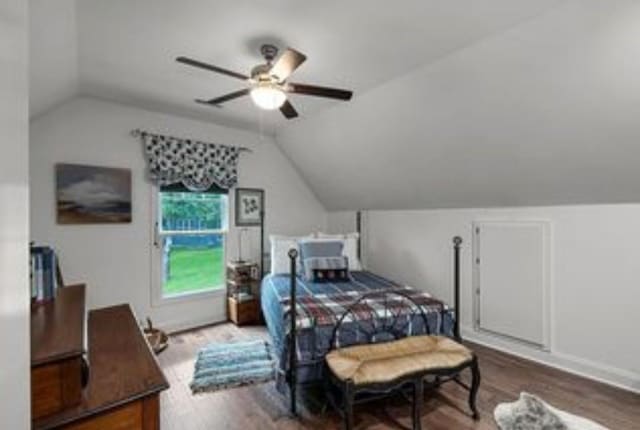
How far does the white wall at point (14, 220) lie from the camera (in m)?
0.80

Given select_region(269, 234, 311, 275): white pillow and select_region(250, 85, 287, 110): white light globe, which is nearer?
select_region(250, 85, 287, 110): white light globe

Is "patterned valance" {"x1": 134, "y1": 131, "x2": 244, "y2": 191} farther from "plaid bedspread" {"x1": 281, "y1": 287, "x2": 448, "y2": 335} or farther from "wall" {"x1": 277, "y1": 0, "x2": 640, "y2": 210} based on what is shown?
"plaid bedspread" {"x1": 281, "y1": 287, "x2": 448, "y2": 335}

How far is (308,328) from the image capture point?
7.56ft

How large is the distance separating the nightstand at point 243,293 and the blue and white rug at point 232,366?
1.99 ft

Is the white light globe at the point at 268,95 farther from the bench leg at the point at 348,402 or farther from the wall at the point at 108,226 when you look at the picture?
the wall at the point at 108,226

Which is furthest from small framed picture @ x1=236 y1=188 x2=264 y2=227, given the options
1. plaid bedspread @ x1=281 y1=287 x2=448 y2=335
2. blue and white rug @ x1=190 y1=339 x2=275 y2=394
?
plaid bedspread @ x1=281 y1=287 x2=448 y2=335

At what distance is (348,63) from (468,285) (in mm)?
2588

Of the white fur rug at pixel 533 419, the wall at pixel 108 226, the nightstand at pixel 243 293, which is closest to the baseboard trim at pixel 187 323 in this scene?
the wall at pixel 108 226

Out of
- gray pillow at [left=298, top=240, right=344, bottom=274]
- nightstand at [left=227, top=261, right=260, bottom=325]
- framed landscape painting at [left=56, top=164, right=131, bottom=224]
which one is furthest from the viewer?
nightstand at [left=227, top=261, right=260, bottom=325]

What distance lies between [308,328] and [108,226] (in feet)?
8.01

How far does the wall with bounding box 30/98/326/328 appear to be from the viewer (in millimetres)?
3076

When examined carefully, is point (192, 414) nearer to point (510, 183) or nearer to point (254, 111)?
point (254, 111)

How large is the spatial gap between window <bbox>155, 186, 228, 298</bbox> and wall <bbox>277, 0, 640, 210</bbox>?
1.56 meters

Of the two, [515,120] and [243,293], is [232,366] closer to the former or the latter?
[243,293]
